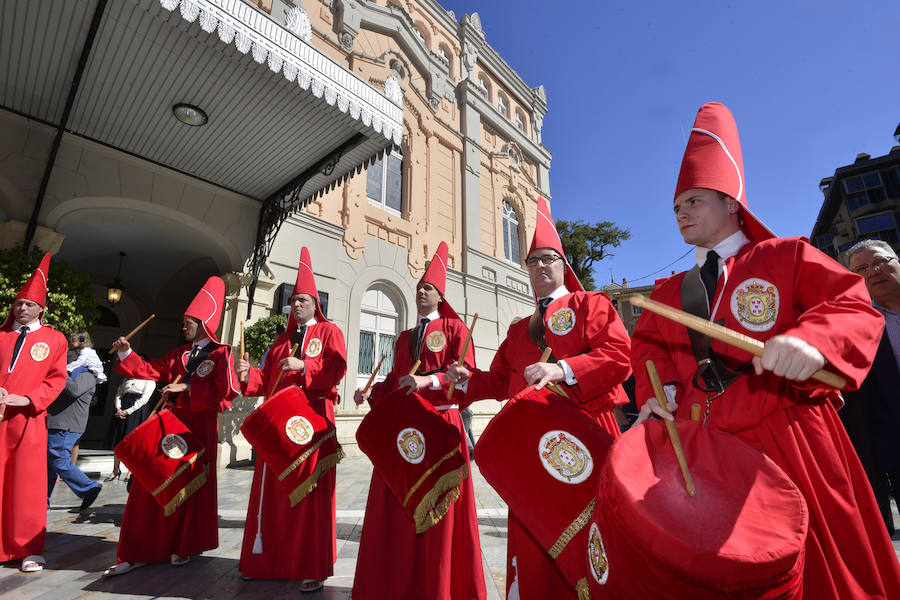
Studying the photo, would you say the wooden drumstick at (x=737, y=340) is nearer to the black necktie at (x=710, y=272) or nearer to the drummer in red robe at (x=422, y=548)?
the black necktie at (x=710, y=272)

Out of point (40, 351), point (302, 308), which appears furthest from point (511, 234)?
point (40, 351)

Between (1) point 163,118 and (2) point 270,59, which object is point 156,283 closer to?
(1) point 163,118

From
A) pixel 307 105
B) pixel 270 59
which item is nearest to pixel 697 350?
pixel 270 59

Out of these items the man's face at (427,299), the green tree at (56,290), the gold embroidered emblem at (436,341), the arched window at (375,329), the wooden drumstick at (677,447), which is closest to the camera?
the wooden drumstick at (677,447)

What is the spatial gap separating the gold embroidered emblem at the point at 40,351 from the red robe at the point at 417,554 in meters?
2.91

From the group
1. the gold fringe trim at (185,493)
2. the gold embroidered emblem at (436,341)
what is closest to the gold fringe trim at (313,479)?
the gold fringe trim at (185,493)

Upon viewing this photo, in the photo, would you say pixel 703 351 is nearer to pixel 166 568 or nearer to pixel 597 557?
pixel 597 557

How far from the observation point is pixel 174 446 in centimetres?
325

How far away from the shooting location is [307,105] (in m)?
5.47

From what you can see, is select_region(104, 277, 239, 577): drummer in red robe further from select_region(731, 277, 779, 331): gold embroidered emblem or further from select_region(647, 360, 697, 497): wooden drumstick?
select_region(731, 277, 779, 331): gold embroidered emblem

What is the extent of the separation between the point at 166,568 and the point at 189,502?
44 centimetres

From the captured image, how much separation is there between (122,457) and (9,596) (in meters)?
0.88

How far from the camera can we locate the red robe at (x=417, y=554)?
243 centimetres

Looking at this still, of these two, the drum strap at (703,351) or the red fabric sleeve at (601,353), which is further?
the red fabric sleeve at (601,353)
